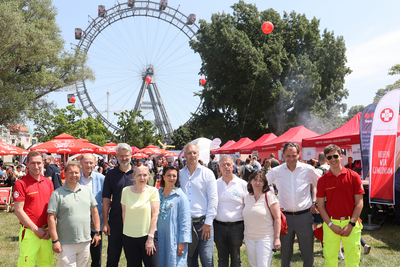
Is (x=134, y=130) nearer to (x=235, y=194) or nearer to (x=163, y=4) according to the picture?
(x=163, y=4)

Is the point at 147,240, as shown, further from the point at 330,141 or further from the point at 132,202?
the point at 330,141

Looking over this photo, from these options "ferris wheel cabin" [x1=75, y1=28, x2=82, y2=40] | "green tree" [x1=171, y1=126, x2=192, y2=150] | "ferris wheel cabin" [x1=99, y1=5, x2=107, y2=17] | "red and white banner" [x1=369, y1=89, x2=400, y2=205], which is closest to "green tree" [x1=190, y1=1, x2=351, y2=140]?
"ferris wheel cabin" [x1=99, y1=5, x2=107, y2=17]

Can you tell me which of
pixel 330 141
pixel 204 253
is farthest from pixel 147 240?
pixel 330 141

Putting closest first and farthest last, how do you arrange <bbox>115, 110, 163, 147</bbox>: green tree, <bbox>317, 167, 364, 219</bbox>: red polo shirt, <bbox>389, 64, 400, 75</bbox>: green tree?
<bbox>317, 167, 364, 219</bbox>: red polo shirt → <bbox>389, 64, 400, 75</bbox>: green tree → <bbox>115, 110, 163, 147</bbox>: green tree

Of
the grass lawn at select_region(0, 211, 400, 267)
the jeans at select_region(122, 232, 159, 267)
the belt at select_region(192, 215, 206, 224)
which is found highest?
the belt at select_region(192, 215, 206, 224)

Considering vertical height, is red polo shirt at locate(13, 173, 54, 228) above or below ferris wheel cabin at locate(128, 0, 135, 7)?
below

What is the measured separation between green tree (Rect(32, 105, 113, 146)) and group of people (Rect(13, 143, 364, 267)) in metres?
34.1

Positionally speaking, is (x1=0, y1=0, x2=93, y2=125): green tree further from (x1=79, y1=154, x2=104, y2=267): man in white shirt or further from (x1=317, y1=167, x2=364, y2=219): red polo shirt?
(x1=317, y1=167, x2=364, y2=219): red polo shirt

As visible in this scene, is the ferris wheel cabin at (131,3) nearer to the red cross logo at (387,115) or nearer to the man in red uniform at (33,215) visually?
the red cross logo at (387,115)

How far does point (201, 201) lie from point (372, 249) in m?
4.06

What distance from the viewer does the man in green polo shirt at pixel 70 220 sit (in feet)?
11.2

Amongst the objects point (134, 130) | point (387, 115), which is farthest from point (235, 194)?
point (134, 130)

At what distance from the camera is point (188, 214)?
354cm

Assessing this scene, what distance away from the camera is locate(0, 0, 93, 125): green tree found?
14758mm
